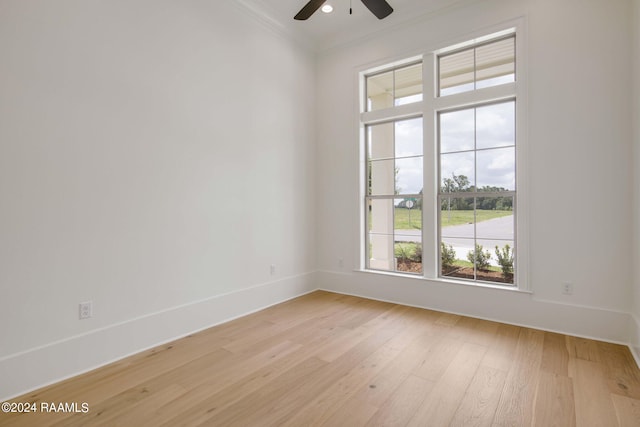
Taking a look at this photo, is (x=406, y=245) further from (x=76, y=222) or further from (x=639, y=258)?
(x=76, y=222)

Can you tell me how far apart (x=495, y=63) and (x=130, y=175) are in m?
3.74

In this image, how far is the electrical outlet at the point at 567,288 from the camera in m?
2.94

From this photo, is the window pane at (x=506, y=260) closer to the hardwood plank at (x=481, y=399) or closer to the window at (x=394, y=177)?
the window at (x=394, y=177)

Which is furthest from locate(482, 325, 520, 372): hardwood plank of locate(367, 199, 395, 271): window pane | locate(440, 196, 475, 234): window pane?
locate(367, 199, 395, 271): window pane

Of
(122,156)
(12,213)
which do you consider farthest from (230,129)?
(12,213)

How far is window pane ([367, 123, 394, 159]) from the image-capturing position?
419 centimetres

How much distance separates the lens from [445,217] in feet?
12.2

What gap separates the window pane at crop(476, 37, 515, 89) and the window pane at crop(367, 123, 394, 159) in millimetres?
1133

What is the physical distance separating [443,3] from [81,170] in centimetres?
384

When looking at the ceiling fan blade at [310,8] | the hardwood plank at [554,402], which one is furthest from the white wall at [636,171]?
the ceiling fan blade at [310,8]

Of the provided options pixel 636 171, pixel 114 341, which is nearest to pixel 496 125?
pixel 636 171

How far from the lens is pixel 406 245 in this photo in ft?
13.2

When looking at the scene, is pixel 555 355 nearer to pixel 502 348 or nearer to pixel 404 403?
pixel 502 348

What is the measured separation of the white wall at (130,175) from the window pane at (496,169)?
2.31 m
